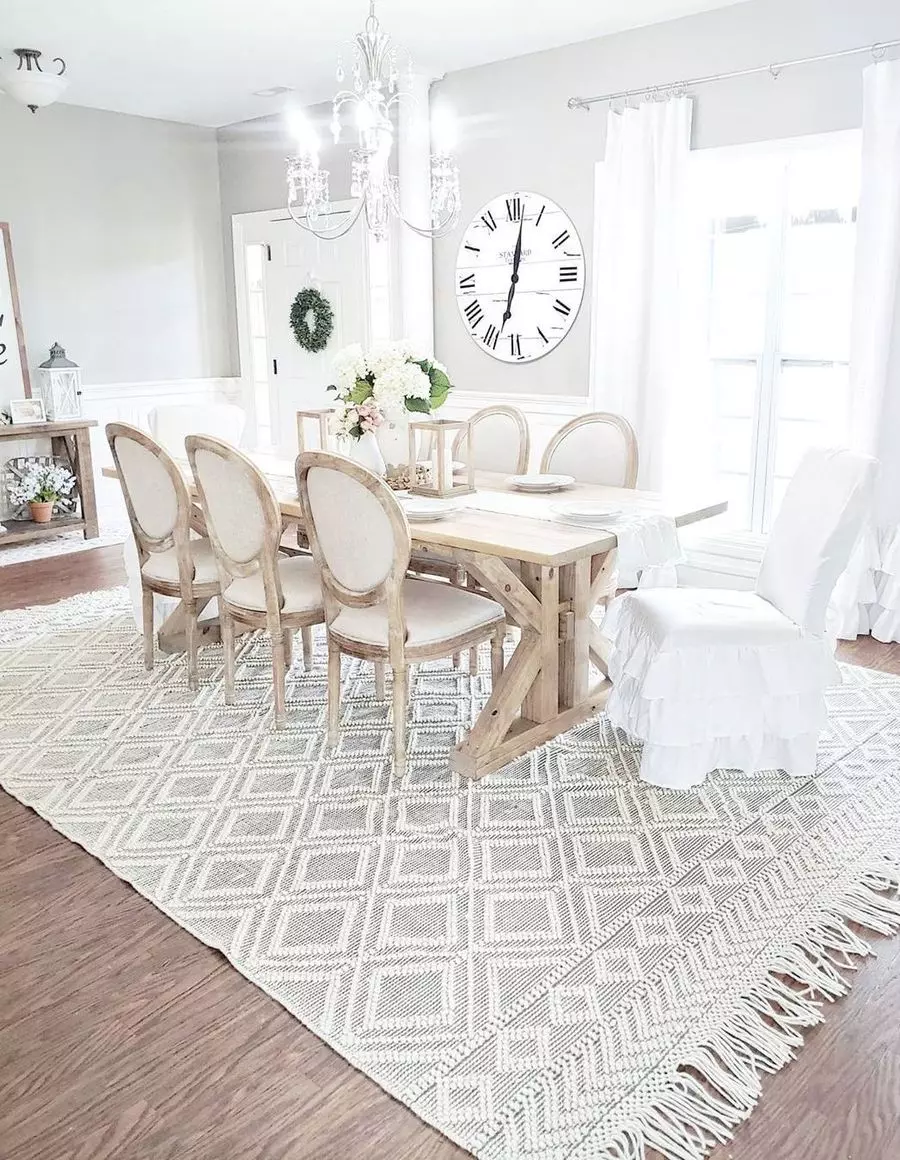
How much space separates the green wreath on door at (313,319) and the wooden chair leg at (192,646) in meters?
3.20

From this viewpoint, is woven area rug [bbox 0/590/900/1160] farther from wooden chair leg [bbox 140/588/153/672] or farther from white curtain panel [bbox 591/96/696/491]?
white curtain panel [bbox 591/96/696/491]

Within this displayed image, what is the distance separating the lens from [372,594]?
281cm

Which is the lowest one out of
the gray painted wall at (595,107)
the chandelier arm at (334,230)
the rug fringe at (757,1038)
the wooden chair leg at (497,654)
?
the rug fringe at (757,1038)

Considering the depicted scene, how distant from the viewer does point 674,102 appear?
4.32 m

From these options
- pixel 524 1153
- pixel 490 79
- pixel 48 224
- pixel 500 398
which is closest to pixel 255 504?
pixel 524 1153

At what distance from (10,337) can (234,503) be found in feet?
11.7

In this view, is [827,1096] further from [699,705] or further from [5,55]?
[5,55]

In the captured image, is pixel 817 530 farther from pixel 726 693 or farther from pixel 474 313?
pixel 474 313

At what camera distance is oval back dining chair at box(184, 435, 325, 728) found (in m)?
3.05

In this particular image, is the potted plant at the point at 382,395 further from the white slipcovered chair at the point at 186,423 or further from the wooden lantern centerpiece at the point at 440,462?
the white slipcovered chair at the point at 186,423

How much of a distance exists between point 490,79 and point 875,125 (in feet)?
7.05

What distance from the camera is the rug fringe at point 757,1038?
63.4 inches

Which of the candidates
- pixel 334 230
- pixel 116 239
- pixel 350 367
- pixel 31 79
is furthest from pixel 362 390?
pixel 116 239

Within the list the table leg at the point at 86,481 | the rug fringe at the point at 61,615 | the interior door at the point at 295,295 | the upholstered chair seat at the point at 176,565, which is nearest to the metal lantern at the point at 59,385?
the table leg at the point at 86,481
